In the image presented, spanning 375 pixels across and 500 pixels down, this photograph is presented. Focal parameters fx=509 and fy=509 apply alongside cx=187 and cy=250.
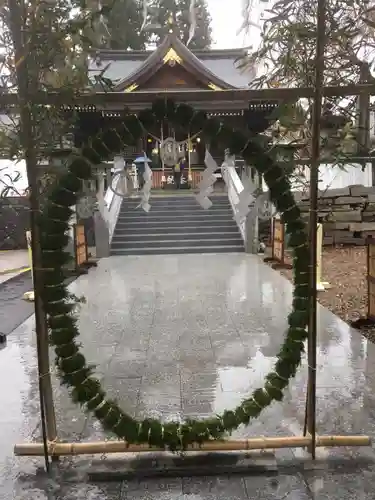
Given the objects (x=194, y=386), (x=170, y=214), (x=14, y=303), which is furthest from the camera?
(x=170, y=214)

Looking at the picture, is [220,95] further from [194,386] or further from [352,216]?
[352,216]

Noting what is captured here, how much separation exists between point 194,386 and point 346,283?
17.3ft

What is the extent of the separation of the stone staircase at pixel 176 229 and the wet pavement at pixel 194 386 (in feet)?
14.3

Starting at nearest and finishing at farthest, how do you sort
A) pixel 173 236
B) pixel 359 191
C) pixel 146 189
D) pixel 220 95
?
1. pixel 220 95
2. pixel 146 189
3. pixel 359 191
4. pixel 173 236

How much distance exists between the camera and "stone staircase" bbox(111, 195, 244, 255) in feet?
45.0

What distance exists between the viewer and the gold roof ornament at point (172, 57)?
58.8 feet

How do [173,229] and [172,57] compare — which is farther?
[172,57]

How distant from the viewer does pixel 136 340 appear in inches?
240

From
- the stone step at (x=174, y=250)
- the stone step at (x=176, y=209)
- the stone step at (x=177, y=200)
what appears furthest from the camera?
the stone step at (x=177, y=200)

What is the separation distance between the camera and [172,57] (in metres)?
18.0

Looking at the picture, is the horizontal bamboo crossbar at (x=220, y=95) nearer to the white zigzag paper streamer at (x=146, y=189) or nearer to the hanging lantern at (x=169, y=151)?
the hanging lantern at (x=169, y=151)

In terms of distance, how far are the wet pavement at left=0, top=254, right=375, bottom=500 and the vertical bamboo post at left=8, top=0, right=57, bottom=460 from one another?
0.47m

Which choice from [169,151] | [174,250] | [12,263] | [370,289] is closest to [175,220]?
[174,250]

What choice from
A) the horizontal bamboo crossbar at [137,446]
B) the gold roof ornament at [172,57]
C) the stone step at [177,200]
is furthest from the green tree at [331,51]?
the gold roof ornament at [172,57]
